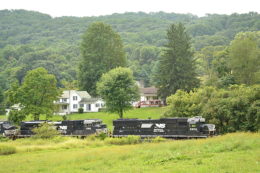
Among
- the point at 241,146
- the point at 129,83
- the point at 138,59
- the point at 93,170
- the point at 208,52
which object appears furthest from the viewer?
the point at 138,59

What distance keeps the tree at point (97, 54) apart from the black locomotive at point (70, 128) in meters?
37.6

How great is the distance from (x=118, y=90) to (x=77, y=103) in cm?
2496

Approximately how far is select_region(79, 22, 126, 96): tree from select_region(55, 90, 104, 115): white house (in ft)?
13.4

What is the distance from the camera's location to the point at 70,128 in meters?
51.0

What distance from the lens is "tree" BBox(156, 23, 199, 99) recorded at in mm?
74250

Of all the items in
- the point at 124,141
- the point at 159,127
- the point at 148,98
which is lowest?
the point at 124,141

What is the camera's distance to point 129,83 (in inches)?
2677

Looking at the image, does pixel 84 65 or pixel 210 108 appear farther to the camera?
pixel 84 65

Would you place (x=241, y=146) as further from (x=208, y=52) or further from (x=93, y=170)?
(x=208, y=52)

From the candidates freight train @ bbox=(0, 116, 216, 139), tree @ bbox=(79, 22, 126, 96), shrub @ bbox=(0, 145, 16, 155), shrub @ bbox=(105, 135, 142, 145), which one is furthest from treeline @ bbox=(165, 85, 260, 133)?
tree @ bbox=(79, 22, 126, 96)

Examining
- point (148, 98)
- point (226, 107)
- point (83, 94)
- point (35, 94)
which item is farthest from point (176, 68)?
point (226, 107)

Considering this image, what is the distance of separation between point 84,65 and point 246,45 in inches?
1508

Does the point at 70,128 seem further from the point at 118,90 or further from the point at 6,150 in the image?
the point at 118,90

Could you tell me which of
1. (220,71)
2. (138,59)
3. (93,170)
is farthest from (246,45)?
(138,59)
